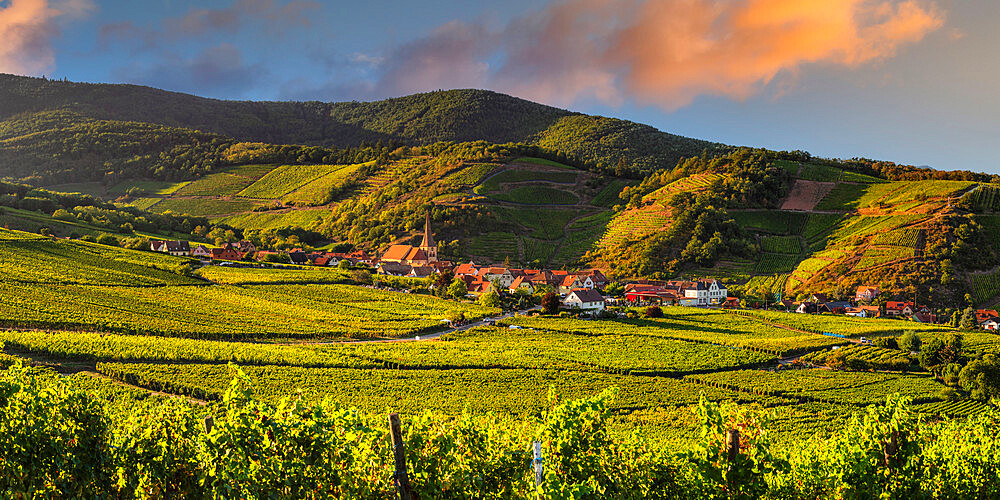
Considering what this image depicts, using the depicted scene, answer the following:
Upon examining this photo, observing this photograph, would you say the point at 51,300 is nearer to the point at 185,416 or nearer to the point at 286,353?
the point at 286,353

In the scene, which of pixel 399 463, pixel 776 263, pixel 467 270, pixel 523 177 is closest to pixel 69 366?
pixel 399 463

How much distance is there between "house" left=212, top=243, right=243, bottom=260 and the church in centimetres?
2695

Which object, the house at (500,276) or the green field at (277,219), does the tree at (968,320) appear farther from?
the green field at (277,219)

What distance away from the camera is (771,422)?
117ft

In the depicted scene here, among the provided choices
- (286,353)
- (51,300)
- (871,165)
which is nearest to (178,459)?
(286,353)

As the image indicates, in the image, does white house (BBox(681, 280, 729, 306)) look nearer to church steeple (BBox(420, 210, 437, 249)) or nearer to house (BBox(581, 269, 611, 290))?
house (BBox(581, 269, 611, 290))

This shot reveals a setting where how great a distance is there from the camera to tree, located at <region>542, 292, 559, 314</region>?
7400 cm

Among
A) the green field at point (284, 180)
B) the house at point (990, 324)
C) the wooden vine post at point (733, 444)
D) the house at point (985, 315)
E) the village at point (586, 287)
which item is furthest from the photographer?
the green field at point (284, 180)

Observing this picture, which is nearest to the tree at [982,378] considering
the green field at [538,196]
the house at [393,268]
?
the house at [393,268]

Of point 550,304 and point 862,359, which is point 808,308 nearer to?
point 862,359

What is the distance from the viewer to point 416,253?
117 meters

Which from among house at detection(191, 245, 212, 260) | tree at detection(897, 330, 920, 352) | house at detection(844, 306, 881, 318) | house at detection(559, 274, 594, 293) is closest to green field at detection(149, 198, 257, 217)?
house at detection(191, 245, 212, 260)

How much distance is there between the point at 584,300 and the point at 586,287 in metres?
9.83

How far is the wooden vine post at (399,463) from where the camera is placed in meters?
10.2
